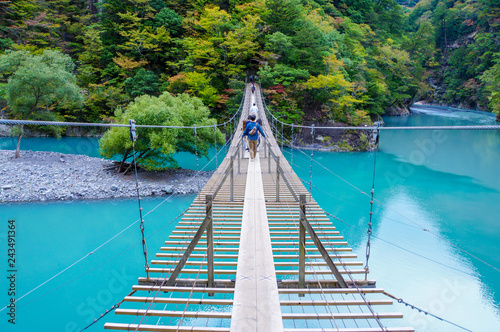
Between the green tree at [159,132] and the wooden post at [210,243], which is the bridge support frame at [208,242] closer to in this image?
the wooden post at [210,243]

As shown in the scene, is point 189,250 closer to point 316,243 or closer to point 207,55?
point 316,243

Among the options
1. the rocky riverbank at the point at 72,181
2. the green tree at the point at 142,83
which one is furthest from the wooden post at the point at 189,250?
the green tree at the point at 142,83

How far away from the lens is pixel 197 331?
4.45 feet

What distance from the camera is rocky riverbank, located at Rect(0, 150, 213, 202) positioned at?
768cm

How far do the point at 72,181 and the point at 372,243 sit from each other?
25.2 feet

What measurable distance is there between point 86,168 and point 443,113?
2046cm

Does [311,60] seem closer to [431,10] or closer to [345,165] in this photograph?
[345,165]

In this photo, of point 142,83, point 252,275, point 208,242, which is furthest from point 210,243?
point 142,83

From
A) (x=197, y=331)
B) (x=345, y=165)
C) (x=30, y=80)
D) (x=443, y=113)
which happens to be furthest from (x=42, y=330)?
(x=443, y=113)

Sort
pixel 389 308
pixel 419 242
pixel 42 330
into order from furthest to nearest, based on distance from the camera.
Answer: pixel 419 242, pixel 389 308, pixel 42 330

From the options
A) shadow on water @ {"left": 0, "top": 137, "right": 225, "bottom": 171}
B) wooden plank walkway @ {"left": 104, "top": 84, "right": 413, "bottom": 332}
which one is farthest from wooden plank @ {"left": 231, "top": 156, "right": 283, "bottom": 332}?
shadow on water @ {"left": 0, "top": 137, "right": 225, "bottom": 171}

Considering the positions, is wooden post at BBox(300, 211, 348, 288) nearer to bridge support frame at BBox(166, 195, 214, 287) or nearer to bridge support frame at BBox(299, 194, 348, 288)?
bridge support frame at BBox(299, 194, 348, 288)

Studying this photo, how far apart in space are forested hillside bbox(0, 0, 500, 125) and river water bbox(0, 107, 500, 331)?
10.6 feet

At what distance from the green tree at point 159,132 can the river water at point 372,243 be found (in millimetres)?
1468
